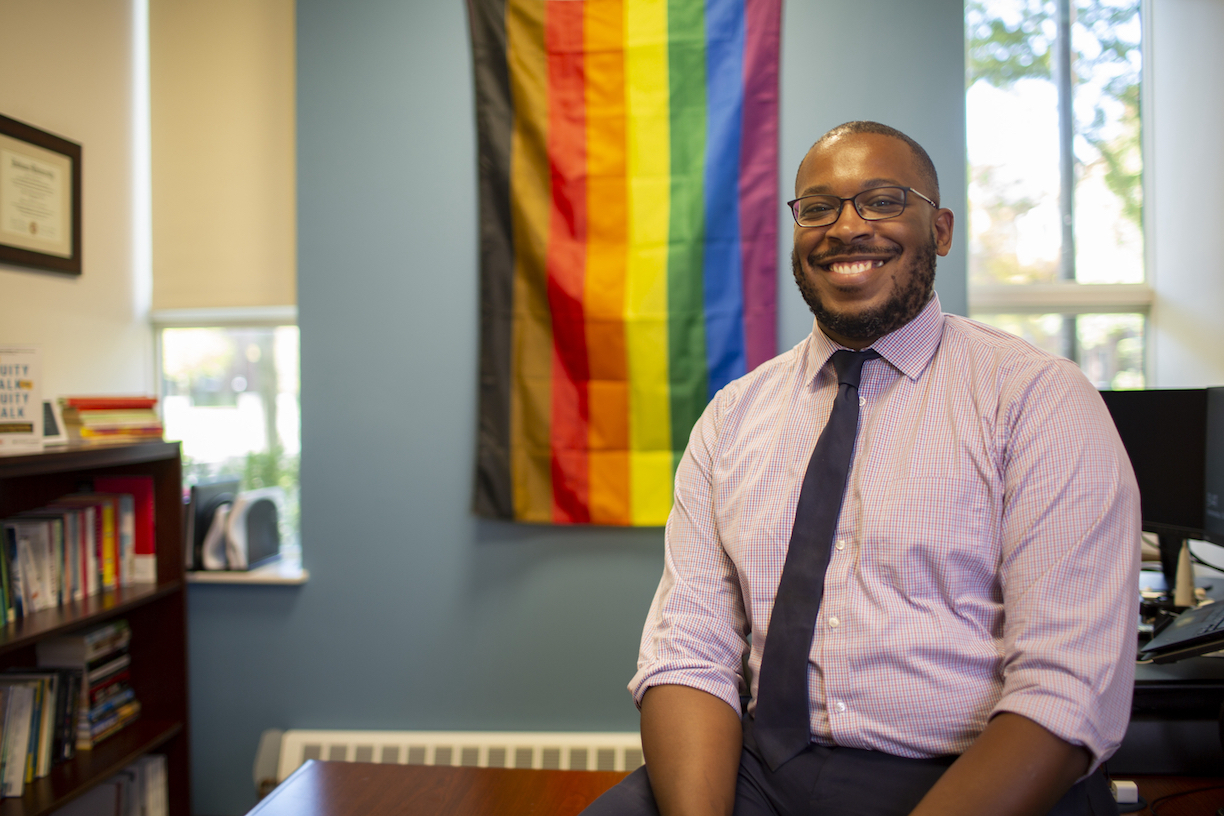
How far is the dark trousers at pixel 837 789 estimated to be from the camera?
948 millimetres

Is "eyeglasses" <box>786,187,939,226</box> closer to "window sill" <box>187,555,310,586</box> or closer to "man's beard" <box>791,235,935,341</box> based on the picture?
"man's beard" <box>791,235,935,341</box>

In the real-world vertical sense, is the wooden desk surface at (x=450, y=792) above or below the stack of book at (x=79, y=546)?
below

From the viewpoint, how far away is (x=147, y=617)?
212 centimetres

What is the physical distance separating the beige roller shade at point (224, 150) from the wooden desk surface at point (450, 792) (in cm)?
153

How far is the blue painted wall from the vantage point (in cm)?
218

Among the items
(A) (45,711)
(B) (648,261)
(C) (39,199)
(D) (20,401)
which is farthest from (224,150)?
(A) (45,711)

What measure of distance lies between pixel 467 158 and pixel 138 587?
5.29 ft

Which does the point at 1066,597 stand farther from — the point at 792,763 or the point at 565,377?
the point at 565,377

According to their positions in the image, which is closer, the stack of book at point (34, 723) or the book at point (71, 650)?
the stack of book at point (34, 723)

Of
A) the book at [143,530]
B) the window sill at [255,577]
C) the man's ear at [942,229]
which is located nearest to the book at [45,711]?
the book at [143,530]

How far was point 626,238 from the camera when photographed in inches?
83.5

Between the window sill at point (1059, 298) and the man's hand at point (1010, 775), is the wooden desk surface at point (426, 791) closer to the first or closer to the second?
the man's hand at point (1010, 775)

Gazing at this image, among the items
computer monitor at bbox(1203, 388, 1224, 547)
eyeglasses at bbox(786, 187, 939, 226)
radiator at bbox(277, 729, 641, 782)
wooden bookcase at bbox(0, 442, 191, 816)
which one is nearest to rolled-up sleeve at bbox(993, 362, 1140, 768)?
eyeglasses at bbox(786, 187, 939, 226)

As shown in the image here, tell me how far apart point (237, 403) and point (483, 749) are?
1.47 meters
